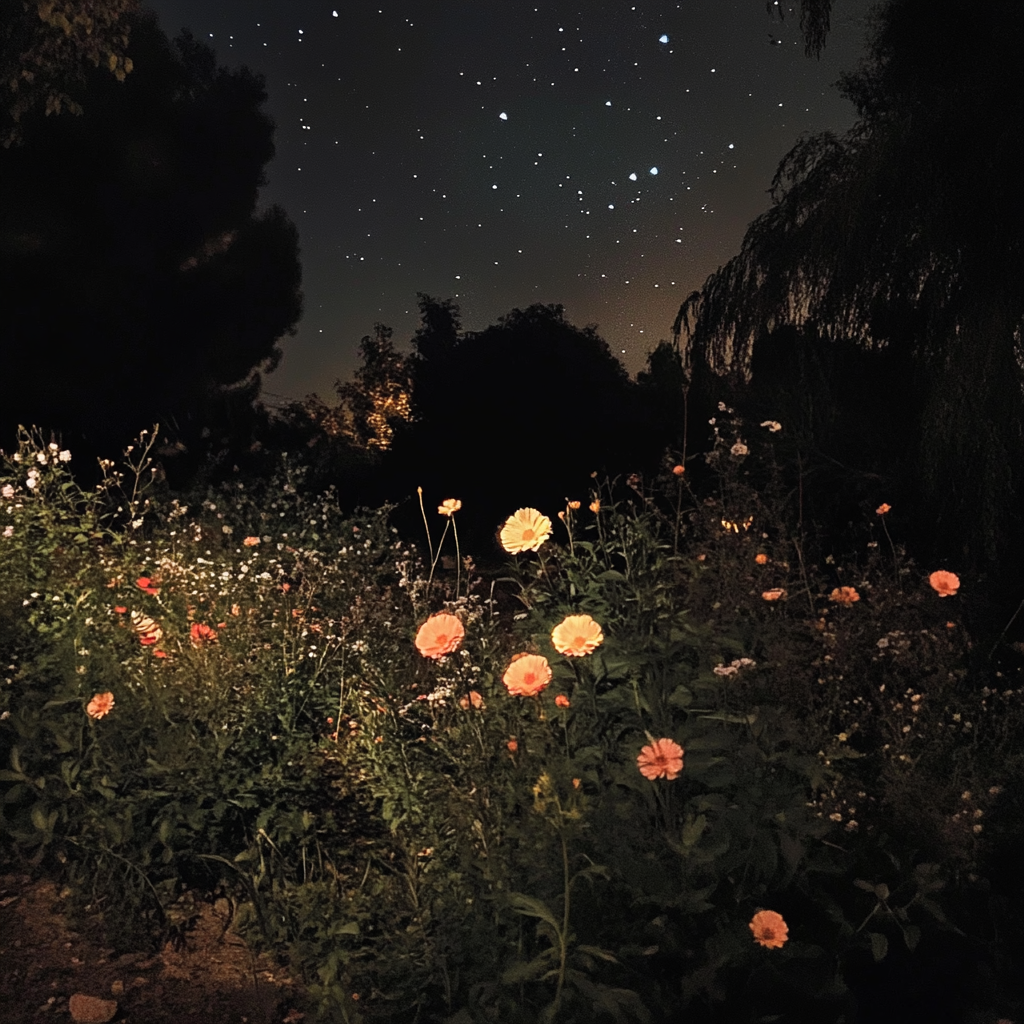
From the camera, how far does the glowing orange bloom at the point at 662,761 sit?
1945 millimetres

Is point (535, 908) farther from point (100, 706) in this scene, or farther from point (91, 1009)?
point (100, 706)

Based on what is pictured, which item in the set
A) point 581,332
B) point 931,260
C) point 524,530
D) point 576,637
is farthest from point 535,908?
point 581,332

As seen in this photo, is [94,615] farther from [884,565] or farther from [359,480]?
[359,480]

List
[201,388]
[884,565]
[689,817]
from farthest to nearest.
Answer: [201,388] → [884,565] → [689,817]

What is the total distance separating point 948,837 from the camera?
106 inches

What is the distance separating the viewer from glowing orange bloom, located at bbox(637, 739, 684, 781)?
195 centimetres

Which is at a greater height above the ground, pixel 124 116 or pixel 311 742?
pixel 124 116

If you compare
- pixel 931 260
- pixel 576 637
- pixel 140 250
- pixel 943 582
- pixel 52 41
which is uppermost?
pixel 140 250

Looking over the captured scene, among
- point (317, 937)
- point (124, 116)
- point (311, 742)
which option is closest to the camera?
point (317, 937)

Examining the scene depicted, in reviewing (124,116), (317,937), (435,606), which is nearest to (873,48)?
(435,606)

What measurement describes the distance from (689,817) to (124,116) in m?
12.4

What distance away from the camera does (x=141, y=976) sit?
8.87 ft

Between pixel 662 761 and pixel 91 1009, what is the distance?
1.70m

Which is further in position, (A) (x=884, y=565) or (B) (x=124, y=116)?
(B) (x=124, y=116)
